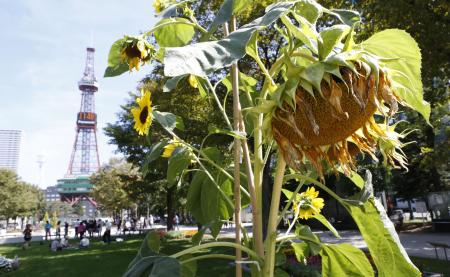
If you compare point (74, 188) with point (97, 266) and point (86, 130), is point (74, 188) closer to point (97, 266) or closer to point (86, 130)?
point (86, 130)

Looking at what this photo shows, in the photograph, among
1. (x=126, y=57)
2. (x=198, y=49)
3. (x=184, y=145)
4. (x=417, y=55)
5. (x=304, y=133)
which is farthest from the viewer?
(x=184, y=145)

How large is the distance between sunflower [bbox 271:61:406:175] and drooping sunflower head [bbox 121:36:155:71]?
0.77m

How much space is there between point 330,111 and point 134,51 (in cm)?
92

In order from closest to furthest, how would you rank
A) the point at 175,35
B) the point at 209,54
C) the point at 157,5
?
the point at 209,54
the point at 175,35
the point at 157,5

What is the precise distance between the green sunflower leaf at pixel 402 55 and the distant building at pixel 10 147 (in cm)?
16663

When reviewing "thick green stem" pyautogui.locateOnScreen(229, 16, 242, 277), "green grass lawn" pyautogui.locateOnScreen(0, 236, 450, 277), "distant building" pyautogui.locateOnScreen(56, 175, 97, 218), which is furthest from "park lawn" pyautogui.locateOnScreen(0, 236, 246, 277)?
"distant building" pyautogui.locateOnScreen(56, 175, 97, 218)

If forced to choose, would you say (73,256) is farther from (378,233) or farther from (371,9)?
(378,233)

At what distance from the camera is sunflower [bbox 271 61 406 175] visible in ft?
2.49

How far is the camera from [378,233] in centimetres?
104

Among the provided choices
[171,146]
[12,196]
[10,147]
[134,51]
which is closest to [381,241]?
[171,146]

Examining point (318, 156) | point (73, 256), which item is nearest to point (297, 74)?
point (318, 156)

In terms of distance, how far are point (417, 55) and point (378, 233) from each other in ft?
1.57

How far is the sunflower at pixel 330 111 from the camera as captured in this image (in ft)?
2.49

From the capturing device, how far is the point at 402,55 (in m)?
0.90
